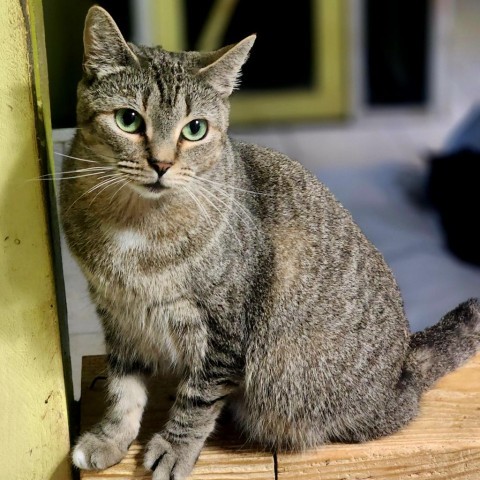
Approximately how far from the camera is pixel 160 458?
1.33 m

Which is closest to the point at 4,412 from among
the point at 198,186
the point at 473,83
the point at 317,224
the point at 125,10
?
the point at 198,186

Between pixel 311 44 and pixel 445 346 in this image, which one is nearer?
pixel 445 346

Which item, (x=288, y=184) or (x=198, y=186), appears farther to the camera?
(x=288, y=184)

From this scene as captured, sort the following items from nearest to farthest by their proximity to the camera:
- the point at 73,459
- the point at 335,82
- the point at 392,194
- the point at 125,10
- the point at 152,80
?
the point at 152,80 → the point at 73,459 → the point at 392,194 → the point at 125,10 → the point at 335,82

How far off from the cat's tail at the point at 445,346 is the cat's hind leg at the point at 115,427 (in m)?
0.49

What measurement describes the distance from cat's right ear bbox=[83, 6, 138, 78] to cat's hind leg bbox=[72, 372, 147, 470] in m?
0.52

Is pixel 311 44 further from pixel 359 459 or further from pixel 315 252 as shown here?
pixel 359 459

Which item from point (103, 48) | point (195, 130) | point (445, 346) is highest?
point (103, 48)

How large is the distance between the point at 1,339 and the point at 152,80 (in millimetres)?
458

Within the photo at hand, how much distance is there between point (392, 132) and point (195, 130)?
10.9ft

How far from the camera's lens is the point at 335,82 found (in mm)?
4602

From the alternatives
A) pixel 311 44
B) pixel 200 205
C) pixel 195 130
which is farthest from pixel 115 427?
pixel 311 44

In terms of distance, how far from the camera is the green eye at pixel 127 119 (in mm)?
1208

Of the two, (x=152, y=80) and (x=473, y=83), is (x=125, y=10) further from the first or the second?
(x=152, y=80)
